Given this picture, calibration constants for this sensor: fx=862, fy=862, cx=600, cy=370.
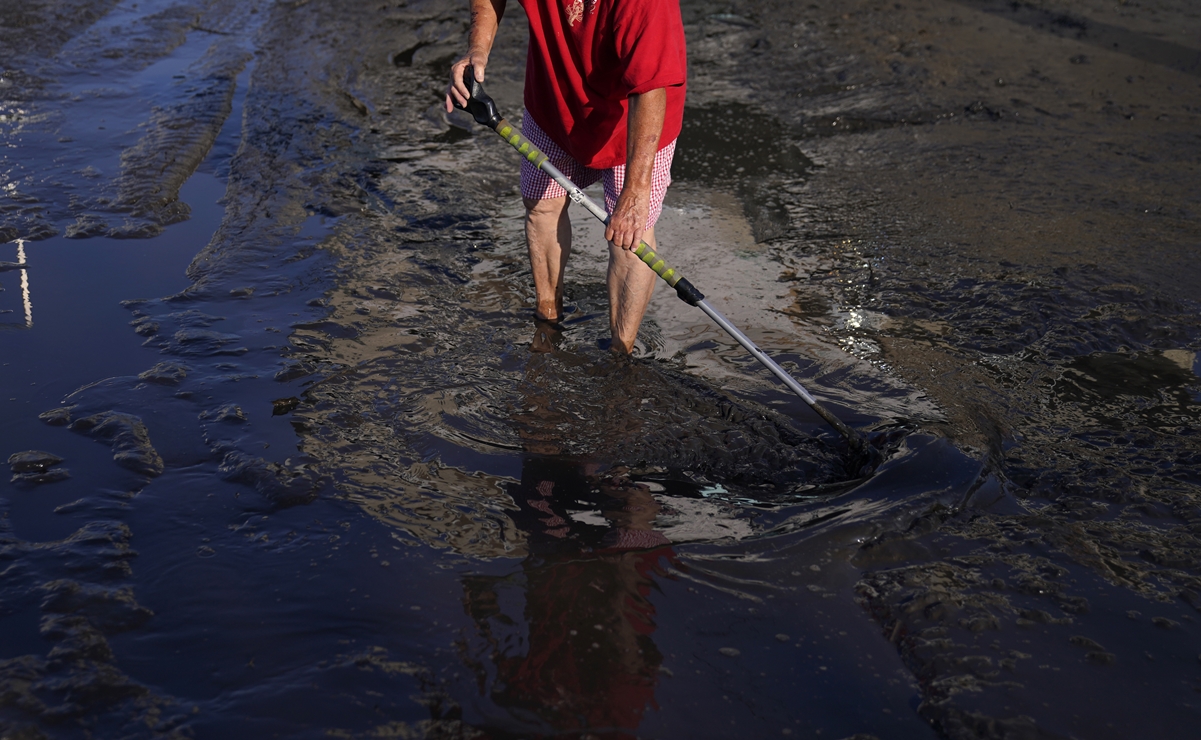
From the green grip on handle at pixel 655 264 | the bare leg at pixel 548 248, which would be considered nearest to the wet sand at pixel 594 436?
the bare leg at pixel 548 248

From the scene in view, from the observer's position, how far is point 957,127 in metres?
6.00

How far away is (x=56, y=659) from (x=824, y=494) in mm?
2138

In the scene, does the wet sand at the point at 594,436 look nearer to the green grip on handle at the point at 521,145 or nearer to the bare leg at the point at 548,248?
the bare leg at the point at 548,248

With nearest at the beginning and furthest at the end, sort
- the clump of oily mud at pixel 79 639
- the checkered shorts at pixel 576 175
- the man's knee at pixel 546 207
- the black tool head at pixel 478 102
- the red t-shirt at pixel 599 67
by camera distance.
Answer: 1. the clump of oily mud at pixel 79 639
2. the red t-shirt at pixel 599 67
3. the black tool head at pixel 478 102
4. the checkered shorts at pixel 576 175
5. the man's knee at pixel 546 207

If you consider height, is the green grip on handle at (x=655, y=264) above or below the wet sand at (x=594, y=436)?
above

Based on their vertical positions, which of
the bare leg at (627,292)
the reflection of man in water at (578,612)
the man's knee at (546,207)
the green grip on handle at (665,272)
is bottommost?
the reflection of man in water at (578,612)

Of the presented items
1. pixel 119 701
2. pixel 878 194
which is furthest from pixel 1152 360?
pixel 119 701

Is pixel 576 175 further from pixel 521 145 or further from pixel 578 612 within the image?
pixel 578 612

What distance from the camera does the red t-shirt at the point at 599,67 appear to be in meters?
2.80

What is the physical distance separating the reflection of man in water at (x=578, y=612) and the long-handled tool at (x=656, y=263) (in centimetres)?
74

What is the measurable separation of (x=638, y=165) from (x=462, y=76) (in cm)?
82

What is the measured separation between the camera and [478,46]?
3.36m

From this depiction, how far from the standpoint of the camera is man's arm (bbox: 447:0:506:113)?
3248 millimetres

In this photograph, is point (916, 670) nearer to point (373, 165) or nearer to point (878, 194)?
point (878, 194)
